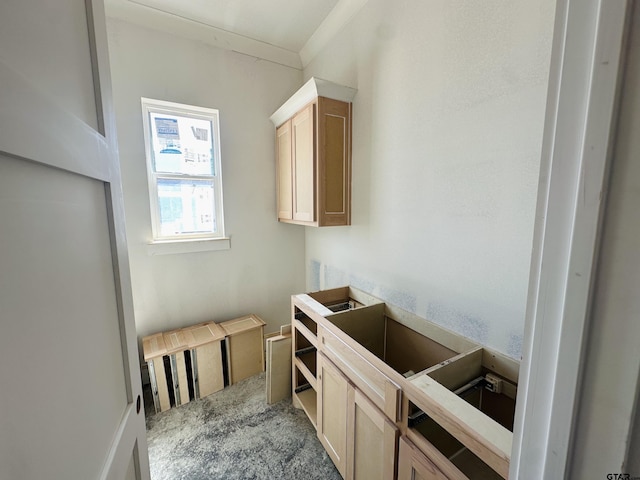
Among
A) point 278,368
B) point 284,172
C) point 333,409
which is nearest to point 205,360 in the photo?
point 278,368

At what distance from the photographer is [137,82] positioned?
1942mm

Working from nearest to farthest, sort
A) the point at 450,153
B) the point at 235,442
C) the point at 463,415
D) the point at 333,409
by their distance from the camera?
the point at 463,415 < the point at 450,153 < the point at 333,409 < the point at 235,442

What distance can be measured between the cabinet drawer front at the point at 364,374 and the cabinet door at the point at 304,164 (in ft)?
2.84

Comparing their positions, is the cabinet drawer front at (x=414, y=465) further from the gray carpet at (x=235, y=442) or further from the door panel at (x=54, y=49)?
the door panel at (x=54, y=49)

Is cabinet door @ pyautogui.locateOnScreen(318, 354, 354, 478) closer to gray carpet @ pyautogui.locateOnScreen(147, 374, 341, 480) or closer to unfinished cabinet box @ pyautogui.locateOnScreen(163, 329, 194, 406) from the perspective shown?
gray carpet @ pyautogui.locateOnScreen(147, 374, 341, 480)

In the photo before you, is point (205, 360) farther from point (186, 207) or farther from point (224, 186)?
point (224, 186)

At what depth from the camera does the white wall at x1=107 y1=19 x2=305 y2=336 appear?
76.9 inches

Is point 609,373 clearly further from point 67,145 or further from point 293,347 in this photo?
point 293,347

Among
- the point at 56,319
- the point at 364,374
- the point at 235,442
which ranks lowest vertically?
the point at 235,442

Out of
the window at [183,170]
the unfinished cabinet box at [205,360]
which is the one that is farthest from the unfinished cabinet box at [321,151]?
the unfinished cabinet box at [205,360]

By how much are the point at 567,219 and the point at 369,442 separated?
124 centimetres

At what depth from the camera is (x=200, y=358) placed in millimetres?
2041

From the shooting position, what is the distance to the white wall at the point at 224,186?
1954 millimetres

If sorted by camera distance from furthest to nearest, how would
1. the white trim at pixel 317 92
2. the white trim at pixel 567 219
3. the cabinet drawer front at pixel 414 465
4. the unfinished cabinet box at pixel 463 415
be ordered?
the white trim at pixel 317 92 → the cabinet drawer front at pixel 414 465 → the unfinished cabinet box at pixel 463 415 → the white trim at pixel 567 219
